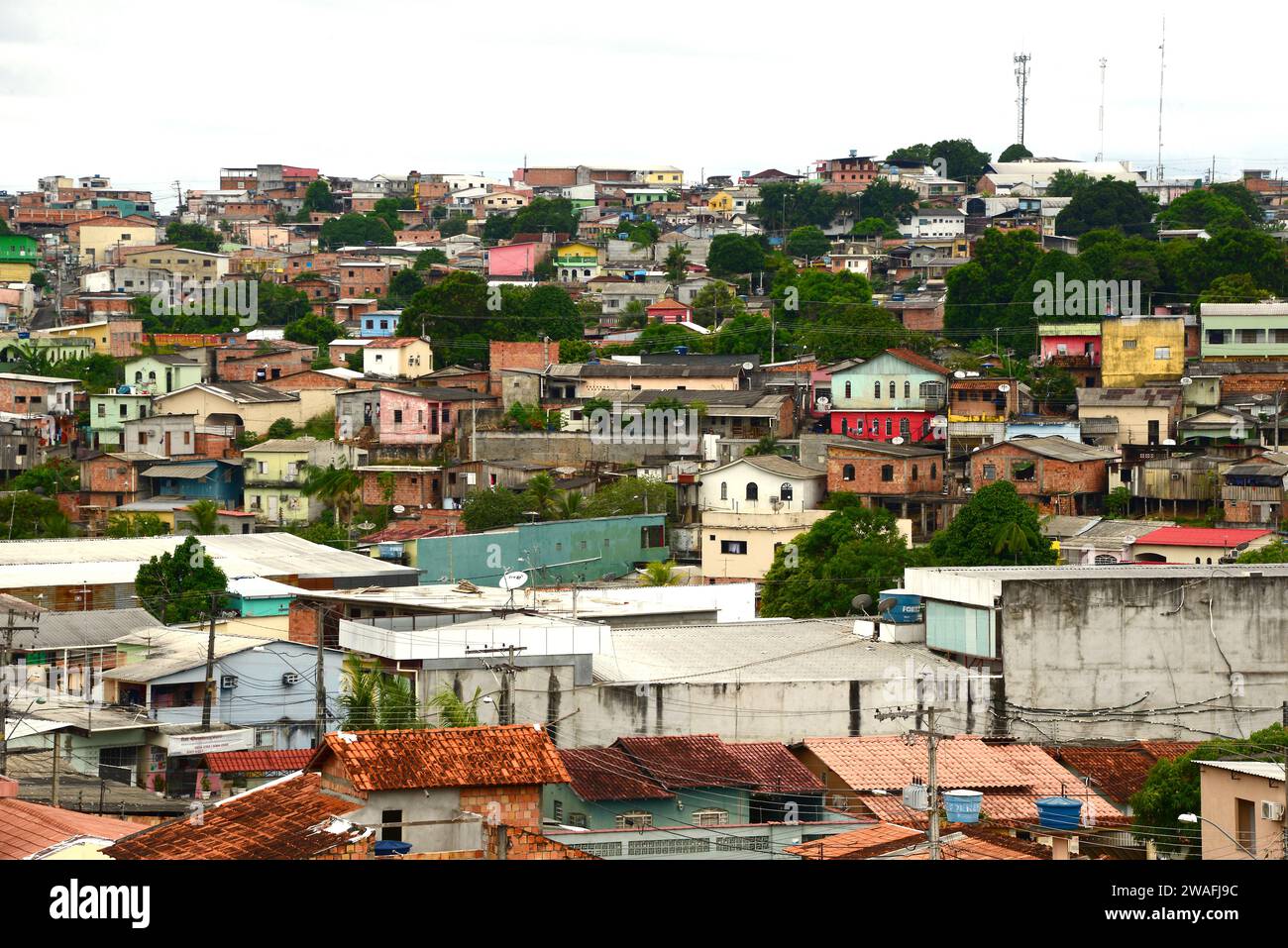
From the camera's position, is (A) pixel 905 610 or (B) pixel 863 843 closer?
(B) pixel 863 843

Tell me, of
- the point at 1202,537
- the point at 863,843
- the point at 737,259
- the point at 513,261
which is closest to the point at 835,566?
the point at 1202,537

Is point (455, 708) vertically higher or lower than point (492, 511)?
lower

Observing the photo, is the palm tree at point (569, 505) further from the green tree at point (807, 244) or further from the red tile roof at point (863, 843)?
the green tree at point (807, 244)

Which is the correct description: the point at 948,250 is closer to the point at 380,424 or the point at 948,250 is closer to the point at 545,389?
the point at 545,389

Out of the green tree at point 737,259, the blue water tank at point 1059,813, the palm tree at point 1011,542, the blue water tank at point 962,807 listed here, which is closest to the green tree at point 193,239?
the green tree at point 737,259

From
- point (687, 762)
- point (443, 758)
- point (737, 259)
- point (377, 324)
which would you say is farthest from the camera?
point (737, 259)

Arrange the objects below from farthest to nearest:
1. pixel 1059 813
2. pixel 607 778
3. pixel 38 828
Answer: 1. pixel 607 778
2. pixel 1059 813
3. pixel 38 828

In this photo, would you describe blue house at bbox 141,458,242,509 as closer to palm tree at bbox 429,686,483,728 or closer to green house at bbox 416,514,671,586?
green house at bbox 416,514,671,586

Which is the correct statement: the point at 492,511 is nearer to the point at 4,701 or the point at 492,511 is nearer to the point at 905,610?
the point at 905,610
